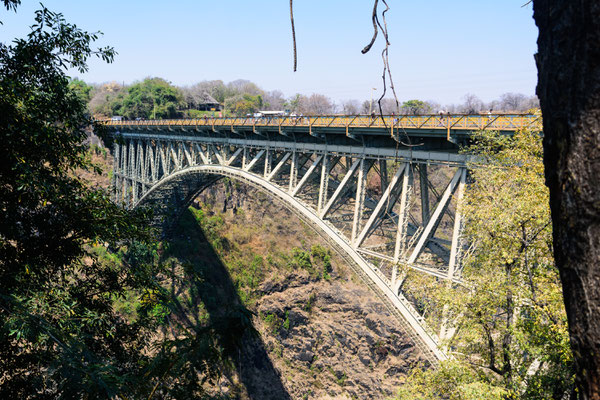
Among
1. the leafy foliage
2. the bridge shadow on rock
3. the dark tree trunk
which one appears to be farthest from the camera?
the bridge shadow on rock

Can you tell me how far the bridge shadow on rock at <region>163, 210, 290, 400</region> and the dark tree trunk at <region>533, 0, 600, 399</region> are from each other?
91.8 feet

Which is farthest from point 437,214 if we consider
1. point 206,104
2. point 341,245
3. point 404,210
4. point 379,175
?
point 206,104

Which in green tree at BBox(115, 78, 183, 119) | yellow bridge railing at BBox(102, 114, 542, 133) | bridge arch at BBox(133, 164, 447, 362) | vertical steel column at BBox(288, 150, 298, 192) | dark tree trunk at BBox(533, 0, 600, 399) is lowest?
bridge arch at BBox(133, 164, 447, 362)

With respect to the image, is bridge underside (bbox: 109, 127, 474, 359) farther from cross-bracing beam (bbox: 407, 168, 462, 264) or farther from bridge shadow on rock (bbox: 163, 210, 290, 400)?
bridge shadow on rock (bbox: 163, 210, 290, 400)

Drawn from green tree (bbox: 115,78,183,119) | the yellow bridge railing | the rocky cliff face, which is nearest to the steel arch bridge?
the yellow bridge railing

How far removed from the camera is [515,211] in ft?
30.3

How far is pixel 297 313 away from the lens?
1580 inches

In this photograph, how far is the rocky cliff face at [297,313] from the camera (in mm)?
35906

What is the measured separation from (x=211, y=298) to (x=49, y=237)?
32020mm

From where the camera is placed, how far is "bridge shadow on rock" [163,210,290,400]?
3425 cm

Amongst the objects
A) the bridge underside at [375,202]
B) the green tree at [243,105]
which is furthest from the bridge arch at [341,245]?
the green tree at [243,105]

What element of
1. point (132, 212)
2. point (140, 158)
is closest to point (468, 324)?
point (132, 212)

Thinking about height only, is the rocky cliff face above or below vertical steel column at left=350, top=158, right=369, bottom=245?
below

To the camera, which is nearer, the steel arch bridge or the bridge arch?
the steel arch bridge
